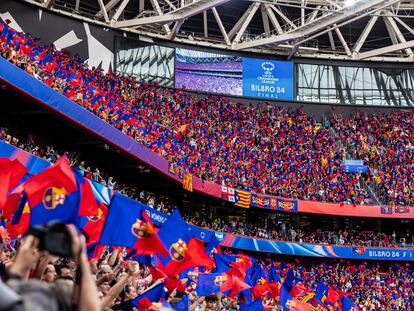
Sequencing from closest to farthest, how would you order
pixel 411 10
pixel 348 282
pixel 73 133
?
pixel 73 133 < pixel 348 282 < pixel 411 10

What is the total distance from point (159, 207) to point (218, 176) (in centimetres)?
555

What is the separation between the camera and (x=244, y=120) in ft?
147

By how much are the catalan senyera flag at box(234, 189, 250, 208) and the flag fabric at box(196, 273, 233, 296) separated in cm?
2629

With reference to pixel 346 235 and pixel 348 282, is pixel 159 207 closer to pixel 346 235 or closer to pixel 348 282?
pixel 348 282

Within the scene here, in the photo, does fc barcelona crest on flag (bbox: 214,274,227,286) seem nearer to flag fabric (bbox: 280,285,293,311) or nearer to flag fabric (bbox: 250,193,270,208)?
flag fabric (bbox: 280,285,293,311)

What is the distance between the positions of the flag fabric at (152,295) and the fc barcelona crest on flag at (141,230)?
2.24 feet

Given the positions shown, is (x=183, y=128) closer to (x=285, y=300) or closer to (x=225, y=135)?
(x=225, y=135)

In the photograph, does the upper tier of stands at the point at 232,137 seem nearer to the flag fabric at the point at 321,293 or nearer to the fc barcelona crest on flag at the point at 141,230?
the flag fabric at the point at 321,293

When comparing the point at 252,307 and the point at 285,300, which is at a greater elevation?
the point at 285,300

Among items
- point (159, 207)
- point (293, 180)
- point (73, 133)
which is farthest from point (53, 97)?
point (293, 180)

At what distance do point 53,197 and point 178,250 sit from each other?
4.29 metres

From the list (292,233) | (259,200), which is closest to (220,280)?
(259,200)

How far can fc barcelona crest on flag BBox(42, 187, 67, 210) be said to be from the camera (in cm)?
520

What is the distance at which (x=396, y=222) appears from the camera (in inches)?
1877
